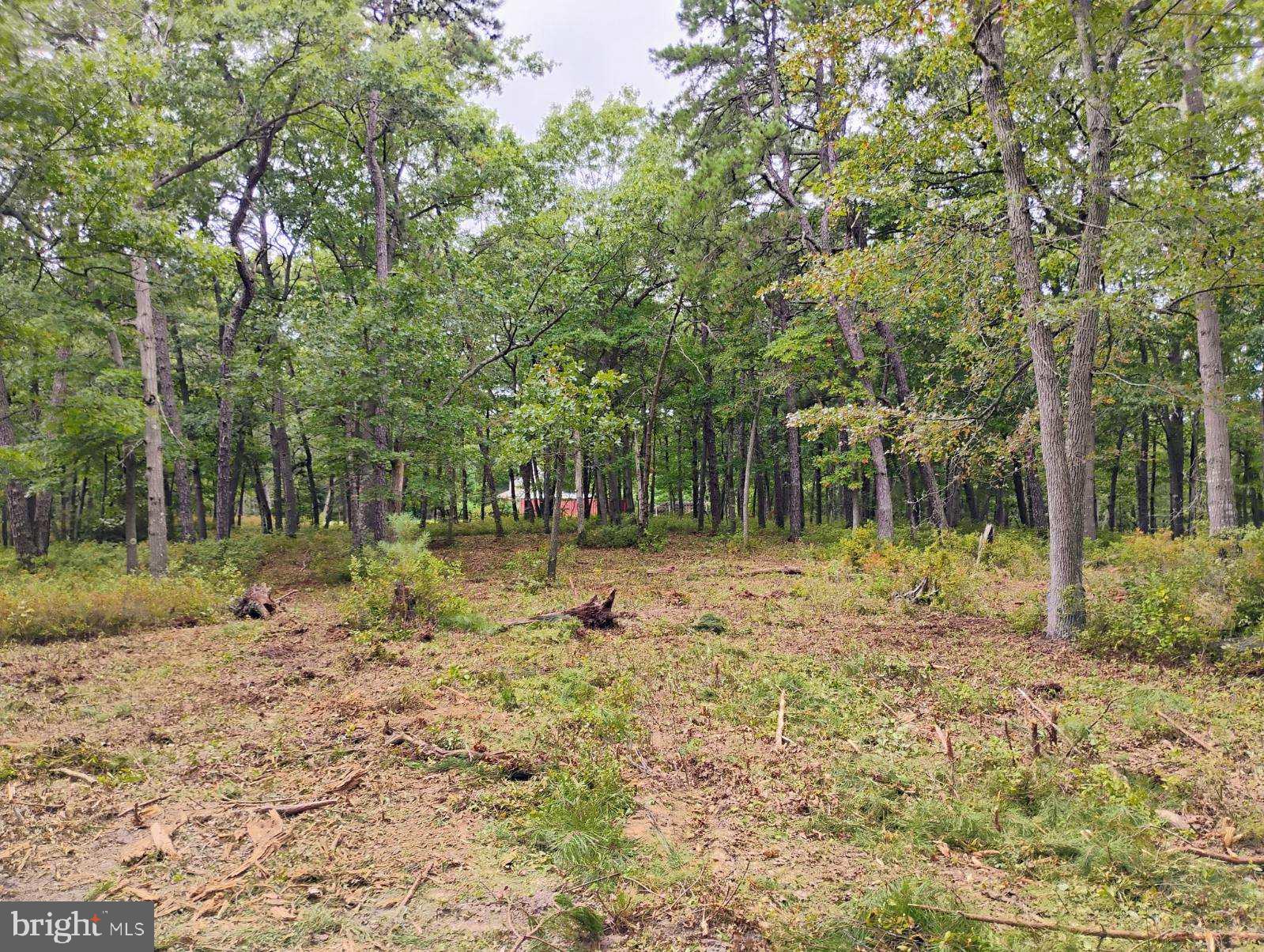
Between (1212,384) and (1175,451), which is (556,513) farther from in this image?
(1175,451)

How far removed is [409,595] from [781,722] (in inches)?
261

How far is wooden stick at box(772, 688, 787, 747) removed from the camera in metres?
5.11

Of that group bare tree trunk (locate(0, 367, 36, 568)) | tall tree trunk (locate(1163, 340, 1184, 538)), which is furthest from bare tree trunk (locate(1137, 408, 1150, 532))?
bare tree trunk (locate(0, 367, 36, 568))

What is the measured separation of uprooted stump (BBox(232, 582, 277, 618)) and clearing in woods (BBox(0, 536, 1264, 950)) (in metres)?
2.82

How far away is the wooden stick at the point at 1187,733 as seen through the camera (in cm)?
464

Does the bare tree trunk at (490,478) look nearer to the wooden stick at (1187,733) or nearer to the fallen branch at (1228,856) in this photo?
the wooden stick at (1187,733)

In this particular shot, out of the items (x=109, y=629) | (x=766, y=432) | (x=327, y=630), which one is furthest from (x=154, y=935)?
(x=766, y=432)

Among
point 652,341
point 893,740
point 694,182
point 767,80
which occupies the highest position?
point 767,80

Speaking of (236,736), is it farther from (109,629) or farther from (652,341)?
(652,341)

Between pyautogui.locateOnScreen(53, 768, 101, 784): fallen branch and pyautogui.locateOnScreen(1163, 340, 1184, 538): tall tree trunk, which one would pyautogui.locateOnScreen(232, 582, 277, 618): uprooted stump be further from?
pyautogui.locateOnScreen(1163, 340, 1184, 538): tall tree trunk

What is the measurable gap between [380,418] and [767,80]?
560 inches

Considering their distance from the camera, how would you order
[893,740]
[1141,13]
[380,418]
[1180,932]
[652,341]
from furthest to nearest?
[652,341] → [380,418] → [1141,13] → [893,740] → [1180,932]

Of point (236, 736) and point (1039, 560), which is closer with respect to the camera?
point (236, 736)

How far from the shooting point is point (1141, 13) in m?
7.56
